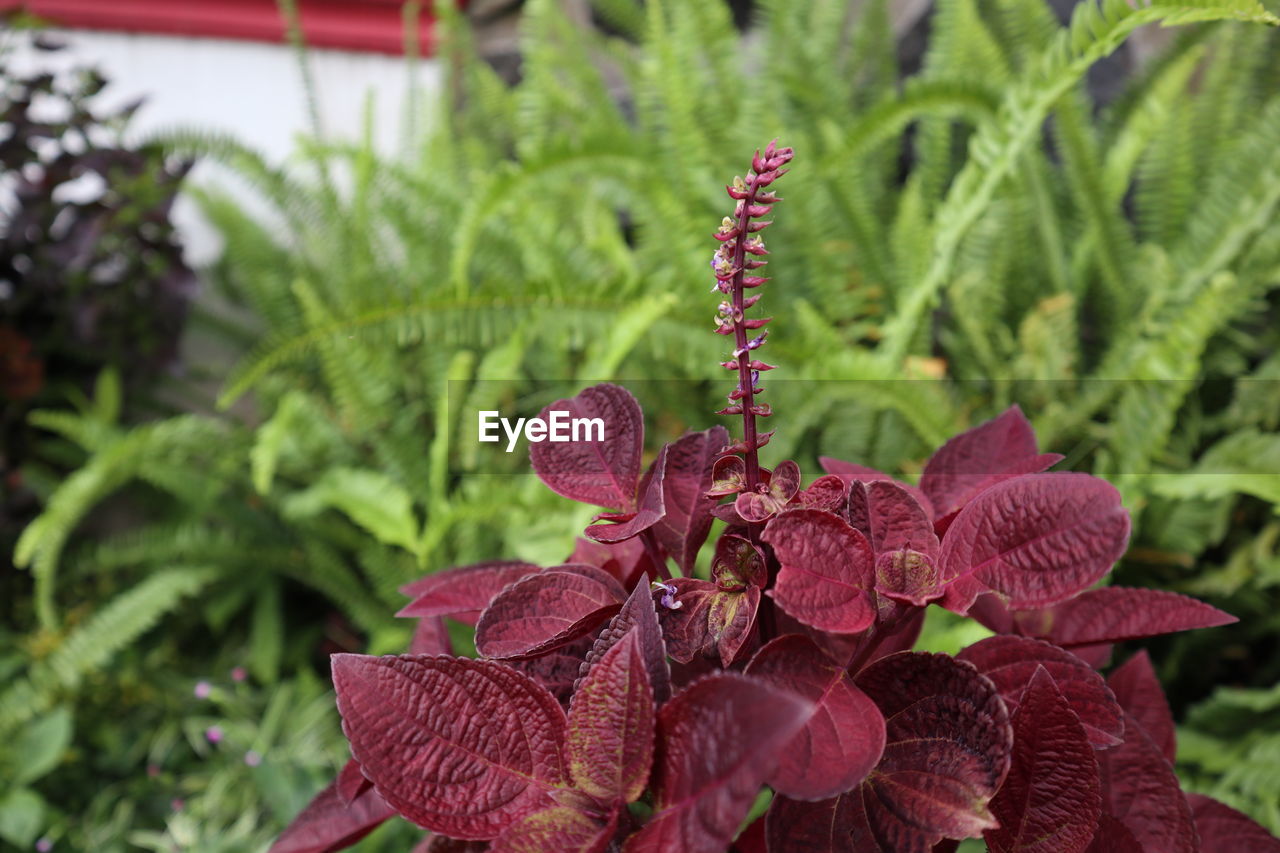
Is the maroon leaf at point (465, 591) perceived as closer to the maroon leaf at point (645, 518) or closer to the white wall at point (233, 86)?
the maroon leaf at point (645, 518)

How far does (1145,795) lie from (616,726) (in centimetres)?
26

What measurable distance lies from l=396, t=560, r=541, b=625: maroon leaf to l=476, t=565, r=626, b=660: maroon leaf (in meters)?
0.06

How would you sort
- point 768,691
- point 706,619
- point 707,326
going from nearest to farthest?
point 768,691
point 706,619
point 707,326

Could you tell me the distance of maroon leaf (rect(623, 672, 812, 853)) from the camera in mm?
254

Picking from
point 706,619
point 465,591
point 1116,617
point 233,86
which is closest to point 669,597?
point 706,619

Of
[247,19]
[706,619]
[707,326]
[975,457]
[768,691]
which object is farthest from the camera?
[247,19]

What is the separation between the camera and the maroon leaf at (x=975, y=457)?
1.57 ft

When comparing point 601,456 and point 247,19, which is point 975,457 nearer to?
point 601,456

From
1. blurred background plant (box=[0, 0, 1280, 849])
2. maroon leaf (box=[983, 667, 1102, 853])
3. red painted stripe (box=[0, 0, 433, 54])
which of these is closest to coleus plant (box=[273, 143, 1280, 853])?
maroon leaf (box=[983, 667, 1102, 853])

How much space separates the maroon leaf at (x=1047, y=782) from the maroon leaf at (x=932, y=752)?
0.13ft

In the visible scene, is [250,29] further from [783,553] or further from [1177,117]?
[783,553]

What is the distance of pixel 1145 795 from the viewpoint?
1.34 ft

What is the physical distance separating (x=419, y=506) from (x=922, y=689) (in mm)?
1149

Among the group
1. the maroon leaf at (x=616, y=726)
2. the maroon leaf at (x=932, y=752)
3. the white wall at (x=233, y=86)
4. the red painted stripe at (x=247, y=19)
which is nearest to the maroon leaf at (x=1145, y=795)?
the maroon leaf at (x=932, y=752)
